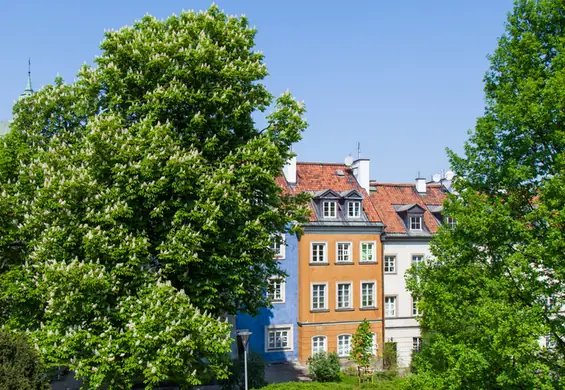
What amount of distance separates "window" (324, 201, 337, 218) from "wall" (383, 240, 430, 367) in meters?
4.63

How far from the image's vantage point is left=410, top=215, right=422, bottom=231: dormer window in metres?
41.5

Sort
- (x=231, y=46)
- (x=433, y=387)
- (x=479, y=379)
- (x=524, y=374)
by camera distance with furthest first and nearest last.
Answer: (x=231, y=46) < (x=433, y=387) < (x=479, y=379) < (x=524, y=374)

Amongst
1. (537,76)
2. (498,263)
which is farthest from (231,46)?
(498,263)

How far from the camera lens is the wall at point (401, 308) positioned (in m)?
39.6

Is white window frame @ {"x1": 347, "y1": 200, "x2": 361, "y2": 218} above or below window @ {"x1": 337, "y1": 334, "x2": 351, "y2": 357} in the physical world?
above

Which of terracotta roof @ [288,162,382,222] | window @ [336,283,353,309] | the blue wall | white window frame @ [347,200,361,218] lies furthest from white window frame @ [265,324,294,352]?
terracotta roof @ [288,162,382,222]

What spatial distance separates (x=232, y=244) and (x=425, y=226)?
2492 cm

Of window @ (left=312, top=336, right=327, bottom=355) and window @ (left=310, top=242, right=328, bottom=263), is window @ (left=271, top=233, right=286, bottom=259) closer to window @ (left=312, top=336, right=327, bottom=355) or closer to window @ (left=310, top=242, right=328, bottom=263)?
window @ (left=310, top=242, right=328, bottom=263)

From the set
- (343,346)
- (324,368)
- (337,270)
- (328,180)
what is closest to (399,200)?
(328,180)

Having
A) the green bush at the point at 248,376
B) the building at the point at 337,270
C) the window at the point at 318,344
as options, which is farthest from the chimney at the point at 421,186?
the green bush at the point at 248,376

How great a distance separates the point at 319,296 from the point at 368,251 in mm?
4991

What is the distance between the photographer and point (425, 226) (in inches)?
1647

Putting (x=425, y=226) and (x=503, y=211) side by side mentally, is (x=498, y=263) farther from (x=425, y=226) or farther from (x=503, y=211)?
(x=425, y=226)

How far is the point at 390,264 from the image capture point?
4041 centimetres
